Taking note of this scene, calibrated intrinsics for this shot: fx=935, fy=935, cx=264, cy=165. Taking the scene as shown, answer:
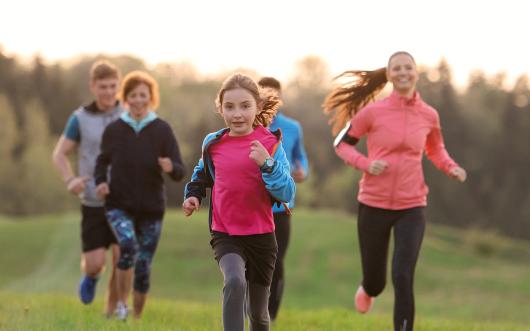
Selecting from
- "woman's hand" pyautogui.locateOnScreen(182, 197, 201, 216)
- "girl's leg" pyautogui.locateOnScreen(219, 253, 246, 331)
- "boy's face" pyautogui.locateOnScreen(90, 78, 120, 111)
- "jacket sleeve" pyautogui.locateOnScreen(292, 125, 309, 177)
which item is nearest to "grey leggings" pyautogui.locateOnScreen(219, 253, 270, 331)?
"girl's leg" pyautogui.locateOnScreen(219, 253, 246, 331)

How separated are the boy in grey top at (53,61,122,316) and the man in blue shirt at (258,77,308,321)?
5.34ft

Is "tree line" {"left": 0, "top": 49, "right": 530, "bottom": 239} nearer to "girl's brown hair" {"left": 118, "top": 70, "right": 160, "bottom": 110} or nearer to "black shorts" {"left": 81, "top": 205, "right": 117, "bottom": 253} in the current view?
"black shorts" {"left": 81, "top": 205, "right": 117, "bottom": 253}

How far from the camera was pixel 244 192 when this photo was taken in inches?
242

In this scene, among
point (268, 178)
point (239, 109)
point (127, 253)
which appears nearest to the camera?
point (268, 178)

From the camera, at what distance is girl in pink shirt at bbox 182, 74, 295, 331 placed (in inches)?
240

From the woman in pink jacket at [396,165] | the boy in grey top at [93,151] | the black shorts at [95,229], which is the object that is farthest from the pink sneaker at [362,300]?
the black shorts at [95,229]

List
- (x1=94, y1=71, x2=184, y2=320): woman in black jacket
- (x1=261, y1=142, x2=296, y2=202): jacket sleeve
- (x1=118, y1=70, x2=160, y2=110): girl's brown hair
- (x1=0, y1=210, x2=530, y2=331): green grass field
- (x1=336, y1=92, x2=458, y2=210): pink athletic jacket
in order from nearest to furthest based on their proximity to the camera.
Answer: (x1=261, y1=142, x2=296, y2=202): jacket sleeve → (x1=336, y1=92, x2=458, y2=210): pink athletic jacket → (x1=94, y1=71, x2=184, y2=320): woman in black jacket → (x1=118, y1=70, x2=160, y2=110): girl's brown hair → (x1=0, y1=210, x2=530, y2=331): green grass field

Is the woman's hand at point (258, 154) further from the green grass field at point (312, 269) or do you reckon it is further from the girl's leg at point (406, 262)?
the green grass field at point (312, 269)

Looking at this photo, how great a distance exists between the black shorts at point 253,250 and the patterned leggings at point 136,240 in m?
2.66

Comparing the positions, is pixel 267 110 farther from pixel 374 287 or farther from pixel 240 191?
pixel 374 287

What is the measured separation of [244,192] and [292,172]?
3631 millimetres

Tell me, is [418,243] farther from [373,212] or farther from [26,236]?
[26,236]

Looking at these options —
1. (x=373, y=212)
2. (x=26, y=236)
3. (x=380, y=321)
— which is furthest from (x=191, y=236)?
(x=373, y=212)

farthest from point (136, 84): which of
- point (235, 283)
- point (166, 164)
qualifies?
point (235, 283)
